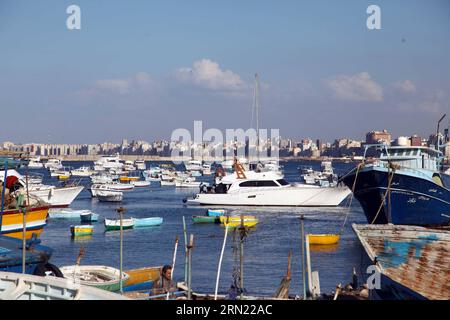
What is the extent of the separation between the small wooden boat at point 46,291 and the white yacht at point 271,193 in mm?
32959

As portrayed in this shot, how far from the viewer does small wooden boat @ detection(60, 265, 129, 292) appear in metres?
14.2

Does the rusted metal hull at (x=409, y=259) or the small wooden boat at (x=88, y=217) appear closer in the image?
the rusted metal hull at (x=409, y=259)

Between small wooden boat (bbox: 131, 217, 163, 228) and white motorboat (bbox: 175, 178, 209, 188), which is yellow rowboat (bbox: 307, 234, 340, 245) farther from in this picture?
white motorboat (bbox: 175, 178, 209, 188)

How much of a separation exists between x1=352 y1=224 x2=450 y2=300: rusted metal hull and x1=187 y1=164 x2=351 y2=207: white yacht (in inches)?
1051

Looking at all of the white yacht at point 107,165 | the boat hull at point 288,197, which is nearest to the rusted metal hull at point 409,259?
the boat hull at point 288,197

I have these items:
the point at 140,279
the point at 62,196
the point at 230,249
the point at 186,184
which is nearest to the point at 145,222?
the point at 230,249

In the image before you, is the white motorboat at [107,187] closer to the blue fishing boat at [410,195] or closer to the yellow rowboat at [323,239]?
the yellow rowboat at [323,239]

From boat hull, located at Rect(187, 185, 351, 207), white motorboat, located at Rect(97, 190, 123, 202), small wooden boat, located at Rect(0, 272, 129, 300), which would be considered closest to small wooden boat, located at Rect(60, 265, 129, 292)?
small wooden boat, located at Rect(0, 272, 129, 300)

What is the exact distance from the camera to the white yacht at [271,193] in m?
41.2

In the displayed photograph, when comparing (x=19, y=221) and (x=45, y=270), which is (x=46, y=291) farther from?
(x=19, y=221)
